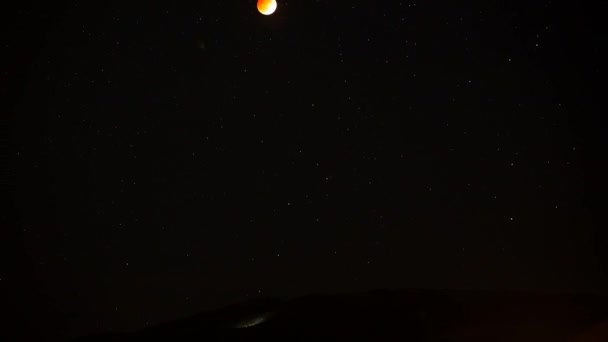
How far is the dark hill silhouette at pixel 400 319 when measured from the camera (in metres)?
11.2

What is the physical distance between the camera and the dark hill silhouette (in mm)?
11219

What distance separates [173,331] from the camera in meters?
14.2

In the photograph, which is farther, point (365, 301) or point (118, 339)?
point (365, 301)

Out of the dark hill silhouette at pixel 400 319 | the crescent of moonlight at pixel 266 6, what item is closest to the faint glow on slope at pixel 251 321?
the dark hill silhouette at pixel 400 319

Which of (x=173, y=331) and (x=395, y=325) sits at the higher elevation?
(x=173, y=331)

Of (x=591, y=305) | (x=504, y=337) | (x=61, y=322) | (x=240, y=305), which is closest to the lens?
(x=504, y=337)

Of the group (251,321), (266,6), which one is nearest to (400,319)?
(251,321)

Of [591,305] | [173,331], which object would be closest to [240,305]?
[173,331]

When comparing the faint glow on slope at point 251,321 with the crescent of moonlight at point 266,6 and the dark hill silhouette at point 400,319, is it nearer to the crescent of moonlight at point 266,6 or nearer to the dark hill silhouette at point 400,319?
the dark hill silhouette at point 400,319

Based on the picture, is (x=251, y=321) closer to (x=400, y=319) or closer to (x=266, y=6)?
(x=400, y=319)

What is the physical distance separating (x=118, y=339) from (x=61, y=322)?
22.8ft

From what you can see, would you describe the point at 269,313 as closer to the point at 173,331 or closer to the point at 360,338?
the point at 173,331

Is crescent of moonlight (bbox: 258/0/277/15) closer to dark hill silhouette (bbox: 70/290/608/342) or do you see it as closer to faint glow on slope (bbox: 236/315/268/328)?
dark hill silhouette (bbox: 70/290/608/342)

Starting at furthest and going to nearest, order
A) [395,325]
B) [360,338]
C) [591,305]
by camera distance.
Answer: [591,305]
[395,325]
[360,338]
